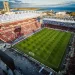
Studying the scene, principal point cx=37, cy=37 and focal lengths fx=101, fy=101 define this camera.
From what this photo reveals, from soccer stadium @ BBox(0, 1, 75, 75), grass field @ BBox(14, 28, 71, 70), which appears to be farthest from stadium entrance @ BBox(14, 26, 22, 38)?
grass field @ BBox(14, 28, 71, 70)

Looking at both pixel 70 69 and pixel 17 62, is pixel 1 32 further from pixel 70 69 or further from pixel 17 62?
pixel 70 69

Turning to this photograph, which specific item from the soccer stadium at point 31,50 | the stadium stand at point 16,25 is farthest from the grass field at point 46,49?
the stadium stand at point 16,25

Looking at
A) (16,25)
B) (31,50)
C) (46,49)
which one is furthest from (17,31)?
(46,49)

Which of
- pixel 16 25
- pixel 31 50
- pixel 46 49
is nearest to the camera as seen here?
pixel 31 50

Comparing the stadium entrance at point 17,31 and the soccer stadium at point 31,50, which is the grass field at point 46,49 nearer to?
the soccer stadium at point 31,50

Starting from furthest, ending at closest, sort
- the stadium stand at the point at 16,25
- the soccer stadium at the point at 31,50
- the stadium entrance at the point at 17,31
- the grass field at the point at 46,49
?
the stadium entrance at the point at 17,31
the stadium stand at the point at 16,25
the grass field at the point at 46,49
the soccer stadium at the point at 31,50

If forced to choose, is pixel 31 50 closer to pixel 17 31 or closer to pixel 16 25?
pixel 17 31

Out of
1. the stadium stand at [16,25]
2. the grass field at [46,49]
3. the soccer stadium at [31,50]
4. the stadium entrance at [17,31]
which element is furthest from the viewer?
the stadium entrance at [17,31]

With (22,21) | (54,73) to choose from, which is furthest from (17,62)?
(22,21)
